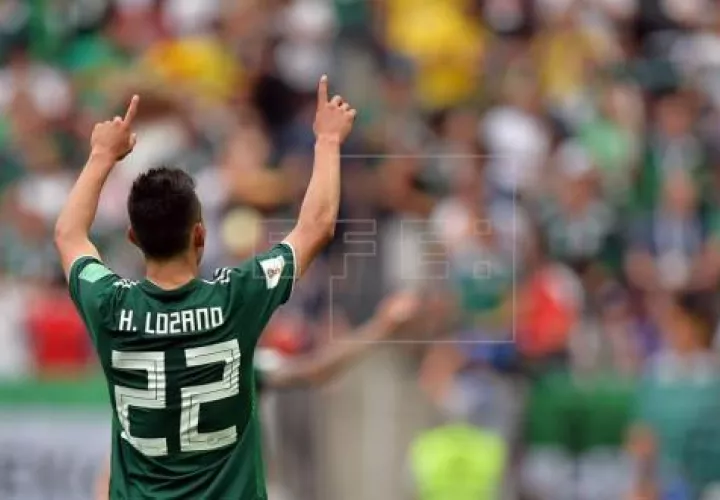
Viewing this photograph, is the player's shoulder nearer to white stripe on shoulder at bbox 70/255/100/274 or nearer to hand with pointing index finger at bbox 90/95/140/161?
white stripe on shoulder at bbox 70/255/100/274

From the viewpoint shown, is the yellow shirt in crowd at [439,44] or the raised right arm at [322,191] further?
the yellow shirt in crowd at [439,44]

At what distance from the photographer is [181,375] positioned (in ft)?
19.4

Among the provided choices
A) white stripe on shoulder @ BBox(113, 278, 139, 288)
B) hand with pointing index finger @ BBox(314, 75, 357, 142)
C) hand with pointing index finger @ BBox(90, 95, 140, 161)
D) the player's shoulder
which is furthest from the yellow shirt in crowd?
white stripe on shoulder @ BBox(113, 278, 139, 288)

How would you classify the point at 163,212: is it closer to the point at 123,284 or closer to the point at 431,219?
the point at 123,284

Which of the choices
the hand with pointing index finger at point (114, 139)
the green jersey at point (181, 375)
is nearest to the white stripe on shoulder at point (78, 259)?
the green jersey at point (181, 375)

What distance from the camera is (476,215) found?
13820mm

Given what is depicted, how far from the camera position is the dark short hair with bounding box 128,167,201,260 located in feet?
19.4

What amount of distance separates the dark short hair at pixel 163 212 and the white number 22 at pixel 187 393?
13.1 inches

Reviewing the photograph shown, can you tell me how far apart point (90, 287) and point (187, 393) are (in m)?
0.47

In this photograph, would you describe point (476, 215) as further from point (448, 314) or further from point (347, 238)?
A: point (347, 238)

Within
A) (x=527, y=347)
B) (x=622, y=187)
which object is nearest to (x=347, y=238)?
(x=527, y=347)

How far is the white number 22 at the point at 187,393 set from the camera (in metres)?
5.93

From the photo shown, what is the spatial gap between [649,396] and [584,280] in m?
1.76

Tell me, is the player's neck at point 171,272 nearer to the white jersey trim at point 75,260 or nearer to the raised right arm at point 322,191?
the white jersey trim at point 75,260
